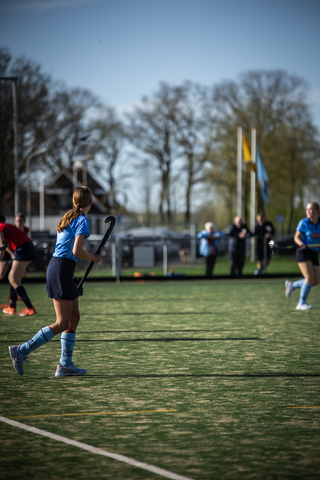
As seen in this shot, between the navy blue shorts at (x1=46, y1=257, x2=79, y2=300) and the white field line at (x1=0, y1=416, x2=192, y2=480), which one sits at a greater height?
the navy blue shorts at (x1=46, y1=257, x2=79, y2=300)

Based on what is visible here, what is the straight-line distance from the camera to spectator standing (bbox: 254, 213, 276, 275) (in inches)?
945

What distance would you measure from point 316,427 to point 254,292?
13302mm

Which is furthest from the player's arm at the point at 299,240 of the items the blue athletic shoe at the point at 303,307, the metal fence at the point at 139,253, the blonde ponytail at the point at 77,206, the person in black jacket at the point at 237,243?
the metal fence at the point at 139,253

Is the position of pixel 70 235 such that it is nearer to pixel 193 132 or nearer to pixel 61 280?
pixel 61 280

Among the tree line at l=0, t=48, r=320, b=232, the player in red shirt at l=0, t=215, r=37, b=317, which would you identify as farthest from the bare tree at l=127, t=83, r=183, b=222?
the player in red shirt at l=0, t=215, r=37, b=317

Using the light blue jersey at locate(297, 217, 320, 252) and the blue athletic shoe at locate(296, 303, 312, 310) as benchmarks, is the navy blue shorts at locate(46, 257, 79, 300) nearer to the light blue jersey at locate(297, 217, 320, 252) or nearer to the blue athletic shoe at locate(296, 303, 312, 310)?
the light blue jersey at locate(297, 217, 320, 252)

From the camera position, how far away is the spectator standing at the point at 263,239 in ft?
78.8

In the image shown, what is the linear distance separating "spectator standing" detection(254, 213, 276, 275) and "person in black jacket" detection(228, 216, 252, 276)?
501 millimetres

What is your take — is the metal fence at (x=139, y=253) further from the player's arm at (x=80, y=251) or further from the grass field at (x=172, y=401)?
the player's arm at (x=80, y=251)

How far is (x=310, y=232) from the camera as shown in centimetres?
1292

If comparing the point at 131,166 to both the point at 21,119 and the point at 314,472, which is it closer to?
the point at 21,119

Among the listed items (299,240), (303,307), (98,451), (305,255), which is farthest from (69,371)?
(303,307)

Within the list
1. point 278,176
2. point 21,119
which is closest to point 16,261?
point 21,119

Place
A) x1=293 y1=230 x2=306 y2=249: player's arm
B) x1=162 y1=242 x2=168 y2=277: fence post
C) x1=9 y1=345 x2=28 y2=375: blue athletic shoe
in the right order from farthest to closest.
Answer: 1. x1=162 y1=242 x2=168 y2=277: fence post
2. x1=293 y1=230 x2=306 y2=249: player's arm
3. x1=9 y1=345 x2=28 y2=375: blue athletic shoe
